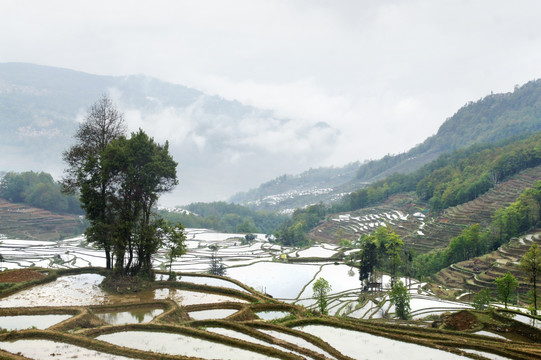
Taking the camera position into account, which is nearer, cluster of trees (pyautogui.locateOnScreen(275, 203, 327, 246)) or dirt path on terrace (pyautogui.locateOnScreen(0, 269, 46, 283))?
dirt path on terrace (pyautogui.locateOnScreen(0, 269, 46, 283))

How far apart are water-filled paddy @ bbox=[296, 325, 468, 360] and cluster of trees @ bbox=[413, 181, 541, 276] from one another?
111 ft

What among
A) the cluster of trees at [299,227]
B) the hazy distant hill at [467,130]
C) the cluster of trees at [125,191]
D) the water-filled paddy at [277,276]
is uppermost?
the hazy distant hill at [467,130]

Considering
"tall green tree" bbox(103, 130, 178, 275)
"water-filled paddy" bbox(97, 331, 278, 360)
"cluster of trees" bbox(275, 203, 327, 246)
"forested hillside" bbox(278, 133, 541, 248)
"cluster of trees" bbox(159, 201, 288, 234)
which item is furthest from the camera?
"cluster of trees" bbox(159, 201, 288, 234)

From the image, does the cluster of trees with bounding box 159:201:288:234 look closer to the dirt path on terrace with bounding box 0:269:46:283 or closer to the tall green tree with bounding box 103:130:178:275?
the tall green tree with bounding box 103:130:178:275

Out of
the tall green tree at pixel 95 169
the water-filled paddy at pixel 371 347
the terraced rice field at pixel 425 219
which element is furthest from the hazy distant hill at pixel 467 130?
the water-filled paddy at pixel 371 347

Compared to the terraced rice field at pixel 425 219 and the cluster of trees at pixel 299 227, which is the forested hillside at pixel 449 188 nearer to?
the cluster of trees at pixel 299 227

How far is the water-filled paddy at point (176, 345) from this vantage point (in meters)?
9.73

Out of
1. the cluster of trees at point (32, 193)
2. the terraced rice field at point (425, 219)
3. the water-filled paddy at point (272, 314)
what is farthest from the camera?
the cluster of trees at point (32, 193)

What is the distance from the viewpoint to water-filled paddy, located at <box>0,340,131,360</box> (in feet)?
29.7

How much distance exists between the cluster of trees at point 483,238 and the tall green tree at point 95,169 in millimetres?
35638

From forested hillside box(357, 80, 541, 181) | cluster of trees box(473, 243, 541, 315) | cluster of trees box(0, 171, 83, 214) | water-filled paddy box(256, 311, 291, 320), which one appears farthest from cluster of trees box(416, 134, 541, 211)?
forested hillside box(357, 80, 541, 181)

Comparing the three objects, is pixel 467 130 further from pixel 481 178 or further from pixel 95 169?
pixel 95 169

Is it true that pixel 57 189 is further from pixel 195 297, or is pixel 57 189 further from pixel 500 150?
pixel 500 150

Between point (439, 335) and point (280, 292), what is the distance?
743 inches
